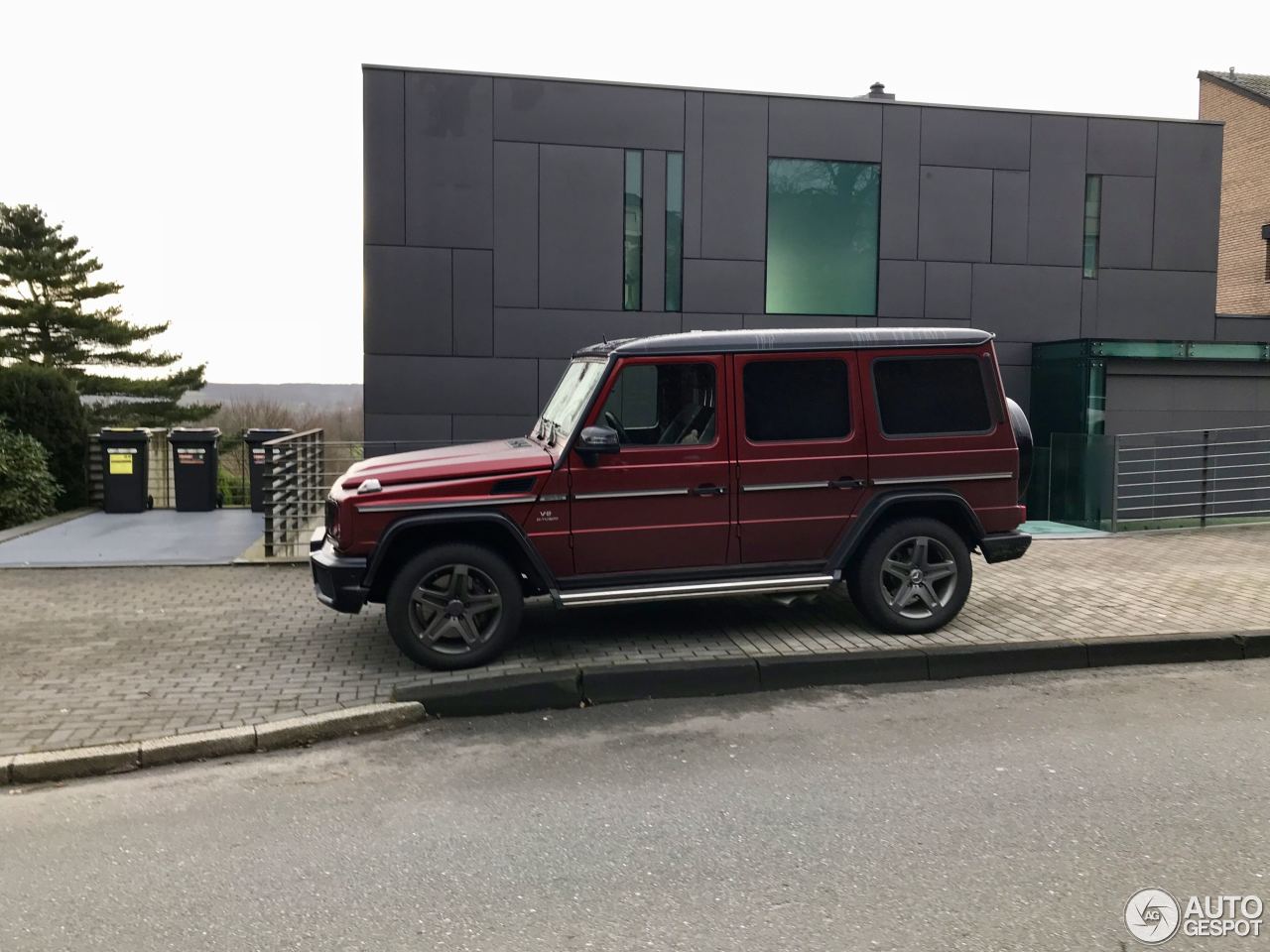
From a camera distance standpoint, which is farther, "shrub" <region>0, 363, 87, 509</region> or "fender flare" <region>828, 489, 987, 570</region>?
"shrub" <region>0, 363, 87, 509</region>

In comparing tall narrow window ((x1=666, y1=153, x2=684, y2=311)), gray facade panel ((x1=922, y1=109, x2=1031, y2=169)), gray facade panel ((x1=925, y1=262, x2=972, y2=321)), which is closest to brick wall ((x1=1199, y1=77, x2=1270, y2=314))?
gray facade panel ((x1=922, y1=109, x2=1031, y2=169))

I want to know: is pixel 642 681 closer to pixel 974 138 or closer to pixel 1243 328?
pixel 974 138

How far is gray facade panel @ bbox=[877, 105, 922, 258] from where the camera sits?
15273mm

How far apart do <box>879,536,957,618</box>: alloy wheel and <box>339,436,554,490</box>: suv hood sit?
8.05 feet

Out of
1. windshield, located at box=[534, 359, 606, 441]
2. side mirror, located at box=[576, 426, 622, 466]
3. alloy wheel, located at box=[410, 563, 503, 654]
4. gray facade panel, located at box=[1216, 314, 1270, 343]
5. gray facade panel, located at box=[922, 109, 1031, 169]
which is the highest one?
gray facade panel, located at box=[922, 109, 1031, 169]

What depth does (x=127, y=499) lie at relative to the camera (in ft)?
47.6

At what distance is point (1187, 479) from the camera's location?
14.1m

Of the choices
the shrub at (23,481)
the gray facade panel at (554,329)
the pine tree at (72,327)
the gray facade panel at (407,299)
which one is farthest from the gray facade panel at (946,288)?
the pine tree at (72,327)

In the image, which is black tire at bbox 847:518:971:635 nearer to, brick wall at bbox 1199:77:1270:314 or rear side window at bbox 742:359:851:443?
rear side window at bbox 742:359:851:443

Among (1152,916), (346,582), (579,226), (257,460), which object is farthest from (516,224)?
(1152,916)

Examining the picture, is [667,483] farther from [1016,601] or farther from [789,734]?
[1016,601]

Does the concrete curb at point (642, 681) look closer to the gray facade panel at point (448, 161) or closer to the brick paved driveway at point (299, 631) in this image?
the brick paved driveway at point (299, 631)

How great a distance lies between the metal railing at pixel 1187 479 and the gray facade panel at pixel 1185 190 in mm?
3143

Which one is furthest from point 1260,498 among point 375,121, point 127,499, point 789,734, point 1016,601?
point 127,499
